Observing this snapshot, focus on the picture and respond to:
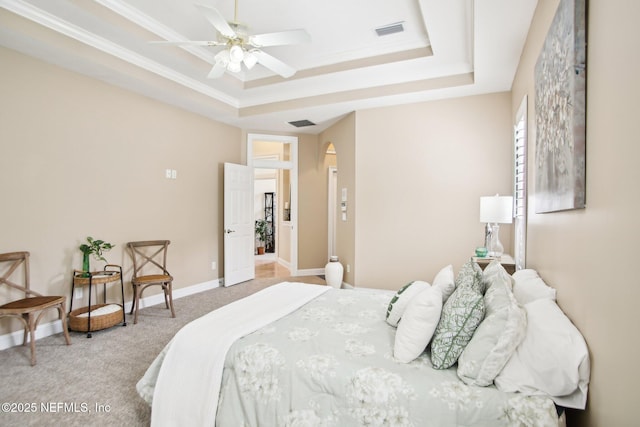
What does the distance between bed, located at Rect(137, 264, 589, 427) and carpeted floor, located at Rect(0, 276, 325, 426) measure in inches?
17.1

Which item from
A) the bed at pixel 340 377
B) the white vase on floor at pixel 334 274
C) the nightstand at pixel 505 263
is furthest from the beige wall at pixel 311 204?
the bed at pixel 340 377

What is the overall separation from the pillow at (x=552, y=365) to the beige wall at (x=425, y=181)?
2.85 meters

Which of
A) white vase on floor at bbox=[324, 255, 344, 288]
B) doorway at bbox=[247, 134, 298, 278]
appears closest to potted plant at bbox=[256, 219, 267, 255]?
doorway at bbox=[247, 134, 298, 278]

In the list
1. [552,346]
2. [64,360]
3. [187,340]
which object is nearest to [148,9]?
[187,340]

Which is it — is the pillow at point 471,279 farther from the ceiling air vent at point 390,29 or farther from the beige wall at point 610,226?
the ceiling air vent at point 390,29

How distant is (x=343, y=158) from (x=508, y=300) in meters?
3.90

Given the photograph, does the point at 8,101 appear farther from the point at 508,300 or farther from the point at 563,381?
the point at 563,381

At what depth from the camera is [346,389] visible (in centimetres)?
149

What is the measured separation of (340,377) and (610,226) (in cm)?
121

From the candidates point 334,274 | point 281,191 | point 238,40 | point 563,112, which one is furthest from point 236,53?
point 281,191

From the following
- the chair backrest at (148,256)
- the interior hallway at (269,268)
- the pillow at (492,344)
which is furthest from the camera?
the interior hallway at (269,268)

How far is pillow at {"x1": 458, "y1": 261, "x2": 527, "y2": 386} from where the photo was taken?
1378 mm

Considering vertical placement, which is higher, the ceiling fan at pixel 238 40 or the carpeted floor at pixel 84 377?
the ceiling fan at pixel 238 40

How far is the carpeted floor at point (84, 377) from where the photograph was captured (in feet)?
6.73
